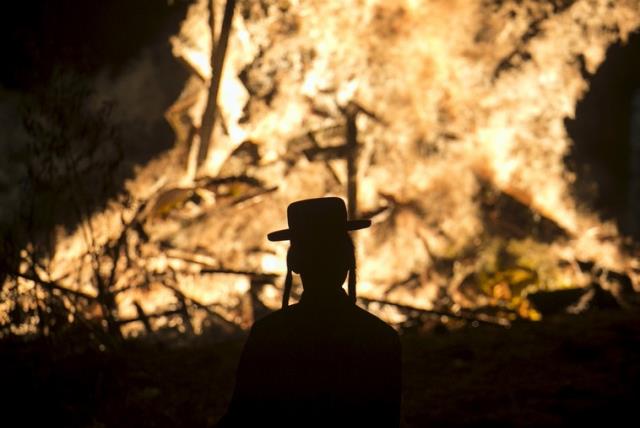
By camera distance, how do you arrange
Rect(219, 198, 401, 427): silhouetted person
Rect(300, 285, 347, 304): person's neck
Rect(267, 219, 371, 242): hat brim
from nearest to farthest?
Rect(219, 198, 401, 427): silhouetted person → Rect(300, 285, 347, 304): person's neck → Rect(267, 219, 371, 242): hat brim

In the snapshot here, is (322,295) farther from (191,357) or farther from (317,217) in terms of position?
(191,357)

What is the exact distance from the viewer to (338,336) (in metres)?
1.66

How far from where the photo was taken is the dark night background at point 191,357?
3844 mm

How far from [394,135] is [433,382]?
4849 mm

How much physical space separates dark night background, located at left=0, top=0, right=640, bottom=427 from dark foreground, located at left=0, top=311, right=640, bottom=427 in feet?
0.04

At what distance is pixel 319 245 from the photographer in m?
1.77

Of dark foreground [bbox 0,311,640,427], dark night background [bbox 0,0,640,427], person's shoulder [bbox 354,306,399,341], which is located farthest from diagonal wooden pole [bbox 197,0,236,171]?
person's shoulder [bbox 354,306,399,341]

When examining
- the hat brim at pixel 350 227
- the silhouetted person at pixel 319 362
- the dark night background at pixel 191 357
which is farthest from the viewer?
the dark night background at pixel 191 357

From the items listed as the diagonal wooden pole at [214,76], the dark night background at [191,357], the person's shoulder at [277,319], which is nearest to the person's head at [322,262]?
the person's shoulder at [277,319]

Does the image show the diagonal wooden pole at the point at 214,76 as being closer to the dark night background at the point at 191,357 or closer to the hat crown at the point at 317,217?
the dark night background at the point at 191,357

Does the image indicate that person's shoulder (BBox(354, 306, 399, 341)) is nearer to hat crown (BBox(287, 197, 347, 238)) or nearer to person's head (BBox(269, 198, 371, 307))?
person's head (BBox(269, 198, 371, 307))

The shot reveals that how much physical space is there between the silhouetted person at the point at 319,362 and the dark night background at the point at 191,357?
7.05 ft

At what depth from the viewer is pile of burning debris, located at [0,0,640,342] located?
8.15 m

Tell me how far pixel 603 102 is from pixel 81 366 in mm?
9500
